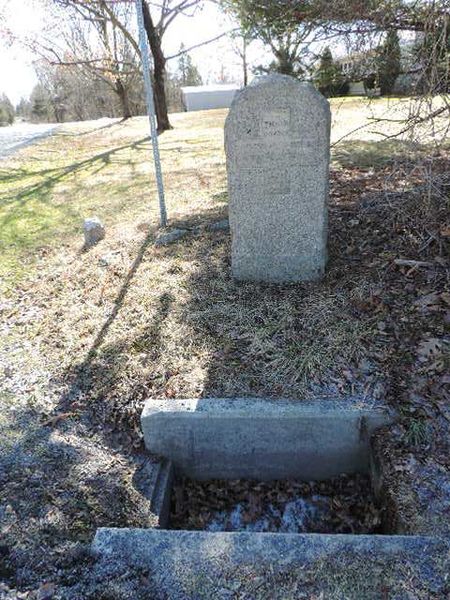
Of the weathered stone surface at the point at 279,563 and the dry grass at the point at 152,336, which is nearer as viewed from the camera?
the weathered stone surface at the point at 279,563

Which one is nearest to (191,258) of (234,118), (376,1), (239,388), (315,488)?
(234,118)

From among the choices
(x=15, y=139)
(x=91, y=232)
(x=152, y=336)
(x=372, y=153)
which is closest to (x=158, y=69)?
(x=15, y=139)

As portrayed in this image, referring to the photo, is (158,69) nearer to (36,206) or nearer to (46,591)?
(36,206)

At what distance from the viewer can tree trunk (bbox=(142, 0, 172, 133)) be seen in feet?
40.4

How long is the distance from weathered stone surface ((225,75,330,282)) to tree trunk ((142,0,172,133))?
9.92m

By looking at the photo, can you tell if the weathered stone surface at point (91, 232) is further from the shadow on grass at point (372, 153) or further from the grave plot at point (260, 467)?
the shadow on grass at point (372, 153)

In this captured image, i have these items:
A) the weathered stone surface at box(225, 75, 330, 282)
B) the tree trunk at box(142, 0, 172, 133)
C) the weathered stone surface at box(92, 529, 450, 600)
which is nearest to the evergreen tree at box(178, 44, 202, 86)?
the tree trunk at box(142, 0, 172, 133)

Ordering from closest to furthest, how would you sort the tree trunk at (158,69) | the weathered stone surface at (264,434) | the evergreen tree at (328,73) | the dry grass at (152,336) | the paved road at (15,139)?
the dry grass at (152,336)
the weathered stone surface at (264,434)
the evergreen tree at (328,73)
the tree trunk at (158,69)
the paved road at (15,139)

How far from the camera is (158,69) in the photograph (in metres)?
13.5

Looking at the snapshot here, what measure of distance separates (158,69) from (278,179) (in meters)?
11.5

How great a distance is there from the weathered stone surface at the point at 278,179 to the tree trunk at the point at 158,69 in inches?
390

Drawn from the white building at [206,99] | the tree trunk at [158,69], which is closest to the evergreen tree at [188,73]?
the white building at [206,99]

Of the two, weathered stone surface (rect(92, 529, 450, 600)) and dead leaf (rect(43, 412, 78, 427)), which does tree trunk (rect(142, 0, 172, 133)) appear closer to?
dead leaf (rect(43, 412, 78, 427))

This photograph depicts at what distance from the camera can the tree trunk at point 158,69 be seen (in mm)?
12312
